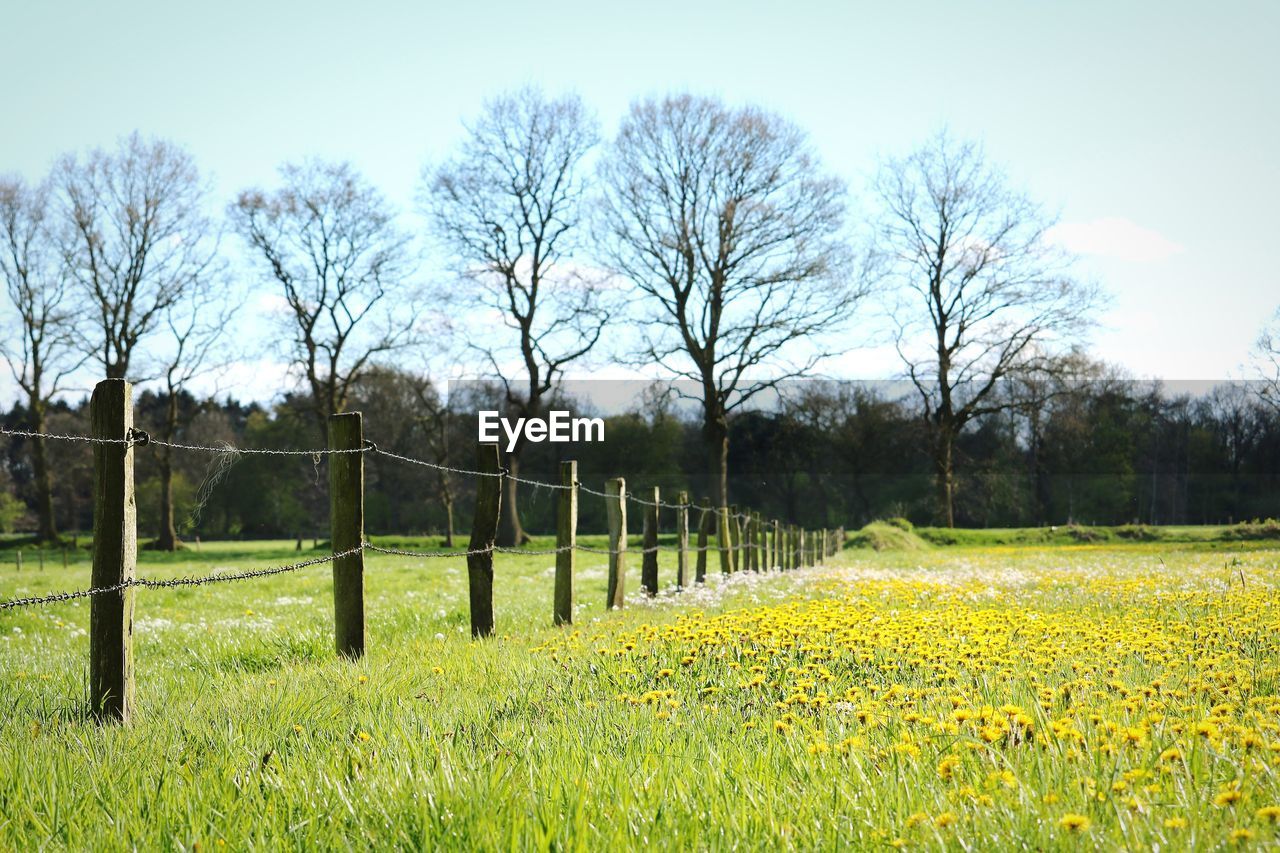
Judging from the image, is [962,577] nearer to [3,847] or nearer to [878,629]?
[878,629]

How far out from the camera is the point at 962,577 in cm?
1516

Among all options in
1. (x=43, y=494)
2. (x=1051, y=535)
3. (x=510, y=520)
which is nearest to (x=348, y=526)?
(x=510, y=520)

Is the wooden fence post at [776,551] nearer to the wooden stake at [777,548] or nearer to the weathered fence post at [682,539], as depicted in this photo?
the wooden stake at [777,548]

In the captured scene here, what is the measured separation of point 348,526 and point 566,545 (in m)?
3.14

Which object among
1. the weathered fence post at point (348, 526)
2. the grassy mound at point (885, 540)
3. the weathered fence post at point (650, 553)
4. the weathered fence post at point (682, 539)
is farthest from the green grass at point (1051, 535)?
the weathered fence post at point (348, 526)

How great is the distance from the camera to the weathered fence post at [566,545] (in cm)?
938

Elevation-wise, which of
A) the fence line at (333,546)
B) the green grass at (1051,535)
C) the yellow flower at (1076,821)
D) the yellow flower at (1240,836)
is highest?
the fence line at (333,546)

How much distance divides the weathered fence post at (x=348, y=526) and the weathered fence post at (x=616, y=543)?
4297 millimetres

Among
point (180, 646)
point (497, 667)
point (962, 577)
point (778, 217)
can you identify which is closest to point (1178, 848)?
point (497, 667)

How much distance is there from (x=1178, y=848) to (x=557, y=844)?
1.70 meters

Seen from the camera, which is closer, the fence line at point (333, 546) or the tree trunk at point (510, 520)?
the fence line at point (333, 546)

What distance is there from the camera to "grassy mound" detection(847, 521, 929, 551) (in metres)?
35.8

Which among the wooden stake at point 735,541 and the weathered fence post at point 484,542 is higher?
the weathered fence post at point 484,542

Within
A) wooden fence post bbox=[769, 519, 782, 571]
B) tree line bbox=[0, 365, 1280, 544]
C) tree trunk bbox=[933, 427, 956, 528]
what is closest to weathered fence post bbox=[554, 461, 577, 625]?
wooden fence post bbox=[769, 519, 782, 571]
